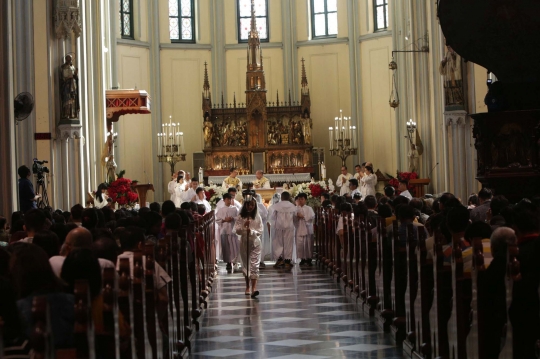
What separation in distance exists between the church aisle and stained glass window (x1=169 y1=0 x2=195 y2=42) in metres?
18.8

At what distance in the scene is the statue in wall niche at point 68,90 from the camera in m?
21.2

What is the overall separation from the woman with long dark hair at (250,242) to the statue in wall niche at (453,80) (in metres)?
7.40

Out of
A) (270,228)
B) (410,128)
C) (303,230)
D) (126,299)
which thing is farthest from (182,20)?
(126,299)

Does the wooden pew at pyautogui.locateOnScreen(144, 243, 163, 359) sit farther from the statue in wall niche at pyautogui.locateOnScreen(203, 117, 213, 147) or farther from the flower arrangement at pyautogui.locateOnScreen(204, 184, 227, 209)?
the statue in wall niche at pyautogui.locateOnScreen(203, 117, 213, 147)

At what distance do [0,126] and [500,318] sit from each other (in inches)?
415

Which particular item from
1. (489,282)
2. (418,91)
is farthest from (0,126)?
(418,91)

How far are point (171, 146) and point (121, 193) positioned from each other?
8.47m

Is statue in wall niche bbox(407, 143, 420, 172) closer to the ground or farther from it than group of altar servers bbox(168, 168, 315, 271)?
farther from it

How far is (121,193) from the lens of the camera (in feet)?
72.1

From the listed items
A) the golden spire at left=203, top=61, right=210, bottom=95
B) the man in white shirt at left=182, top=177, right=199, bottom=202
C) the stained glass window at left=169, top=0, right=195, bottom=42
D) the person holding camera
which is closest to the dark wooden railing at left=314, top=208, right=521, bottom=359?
the person holding camera

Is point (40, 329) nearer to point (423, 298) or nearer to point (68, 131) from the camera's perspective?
point (423, 298)

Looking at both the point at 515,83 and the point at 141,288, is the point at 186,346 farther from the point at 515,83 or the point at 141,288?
the point at 515,83

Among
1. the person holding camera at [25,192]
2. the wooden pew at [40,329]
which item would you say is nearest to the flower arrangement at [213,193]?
the person holding camera at [25,192]

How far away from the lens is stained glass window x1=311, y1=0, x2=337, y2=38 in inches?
1337
